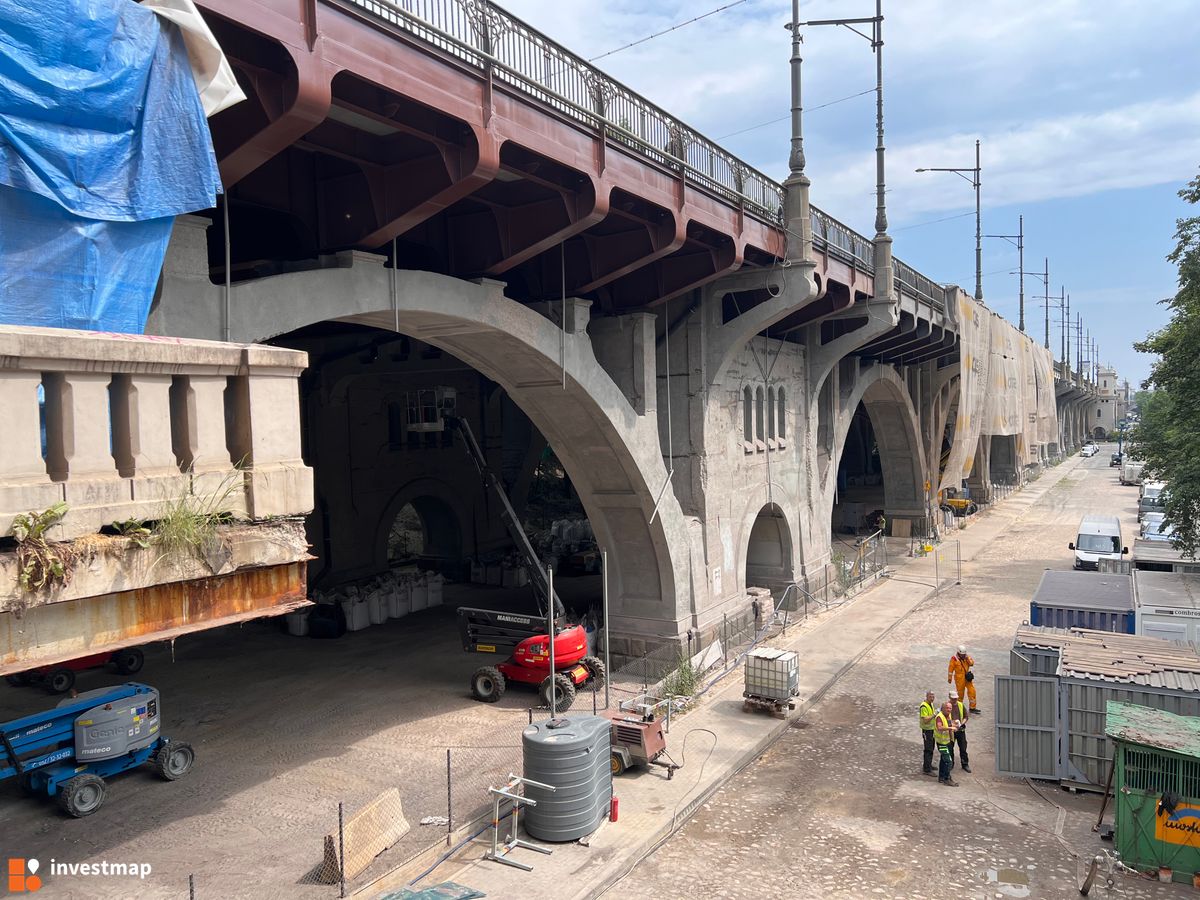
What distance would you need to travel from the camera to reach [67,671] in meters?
18.9

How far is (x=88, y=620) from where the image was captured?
595 cm

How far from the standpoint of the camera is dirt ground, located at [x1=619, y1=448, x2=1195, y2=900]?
10.5 metres

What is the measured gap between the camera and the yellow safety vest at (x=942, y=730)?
13.2 metres

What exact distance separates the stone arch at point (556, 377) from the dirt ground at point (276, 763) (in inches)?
147

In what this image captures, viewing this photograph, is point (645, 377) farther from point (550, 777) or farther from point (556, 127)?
point (550, 777)

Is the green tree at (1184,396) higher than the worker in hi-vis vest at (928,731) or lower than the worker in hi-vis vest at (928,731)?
higher

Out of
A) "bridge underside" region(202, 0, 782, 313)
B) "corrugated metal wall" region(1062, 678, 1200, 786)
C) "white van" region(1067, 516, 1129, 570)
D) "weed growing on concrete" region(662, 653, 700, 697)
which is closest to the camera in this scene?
"bridge underside" region(202, 0, 782, 313)

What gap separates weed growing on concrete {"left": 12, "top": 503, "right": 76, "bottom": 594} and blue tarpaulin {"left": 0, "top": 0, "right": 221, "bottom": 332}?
5.87 feet

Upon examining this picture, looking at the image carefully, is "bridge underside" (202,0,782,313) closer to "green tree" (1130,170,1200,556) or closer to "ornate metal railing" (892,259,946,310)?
"green tree" (1130,170,1200,556)

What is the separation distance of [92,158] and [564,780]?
873 centimetres

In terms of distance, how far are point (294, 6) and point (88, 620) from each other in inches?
240

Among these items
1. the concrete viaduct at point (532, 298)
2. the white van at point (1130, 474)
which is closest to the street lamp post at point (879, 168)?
the concrete viaduct at point (532, 298)

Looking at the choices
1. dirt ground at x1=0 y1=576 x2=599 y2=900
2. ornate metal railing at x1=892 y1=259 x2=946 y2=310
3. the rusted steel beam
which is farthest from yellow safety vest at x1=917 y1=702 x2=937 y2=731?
ornate metal railing at x1=892 y1=259 x2=946 y2=310

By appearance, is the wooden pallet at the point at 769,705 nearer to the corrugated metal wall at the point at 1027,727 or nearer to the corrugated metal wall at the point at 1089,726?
the corrugated metal wall at the point at 1027,727
